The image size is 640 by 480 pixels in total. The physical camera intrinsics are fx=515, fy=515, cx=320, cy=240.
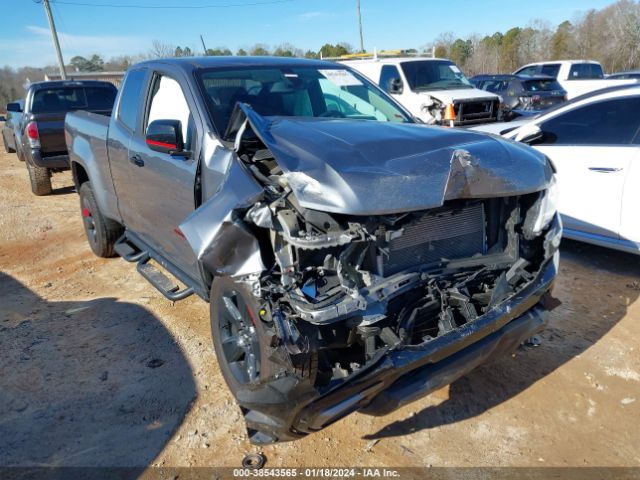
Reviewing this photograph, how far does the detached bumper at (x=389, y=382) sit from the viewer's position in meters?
2.17

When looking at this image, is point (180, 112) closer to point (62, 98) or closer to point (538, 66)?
point (62, 98)

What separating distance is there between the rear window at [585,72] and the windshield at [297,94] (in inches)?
644

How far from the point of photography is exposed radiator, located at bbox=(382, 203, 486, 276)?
8.55ft

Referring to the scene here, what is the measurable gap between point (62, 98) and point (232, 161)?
843 centimetres

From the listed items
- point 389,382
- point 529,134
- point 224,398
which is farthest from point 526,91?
point 389,382

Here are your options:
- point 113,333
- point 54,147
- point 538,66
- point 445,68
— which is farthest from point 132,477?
point 538,66

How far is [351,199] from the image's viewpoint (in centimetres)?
229

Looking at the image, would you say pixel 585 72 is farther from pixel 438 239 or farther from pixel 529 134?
pixel 438 239

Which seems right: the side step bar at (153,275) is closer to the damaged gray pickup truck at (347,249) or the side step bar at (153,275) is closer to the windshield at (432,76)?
the damaged gray pickup truck at (347,249)

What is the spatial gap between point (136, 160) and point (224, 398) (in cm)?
195

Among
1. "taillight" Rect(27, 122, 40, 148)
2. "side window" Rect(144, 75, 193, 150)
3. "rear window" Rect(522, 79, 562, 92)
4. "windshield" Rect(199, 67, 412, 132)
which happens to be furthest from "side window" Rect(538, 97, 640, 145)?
"rear window" Rect(522, 79, 562, 92)

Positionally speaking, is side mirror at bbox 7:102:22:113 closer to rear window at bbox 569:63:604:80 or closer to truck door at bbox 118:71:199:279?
truck door at bbox 118:71:199:279

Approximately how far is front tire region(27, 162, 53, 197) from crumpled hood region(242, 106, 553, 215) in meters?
7.77

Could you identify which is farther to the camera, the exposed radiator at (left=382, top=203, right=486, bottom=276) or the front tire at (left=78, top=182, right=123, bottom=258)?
the front tire at (left=78, top=182, right=123, bottom=258)
